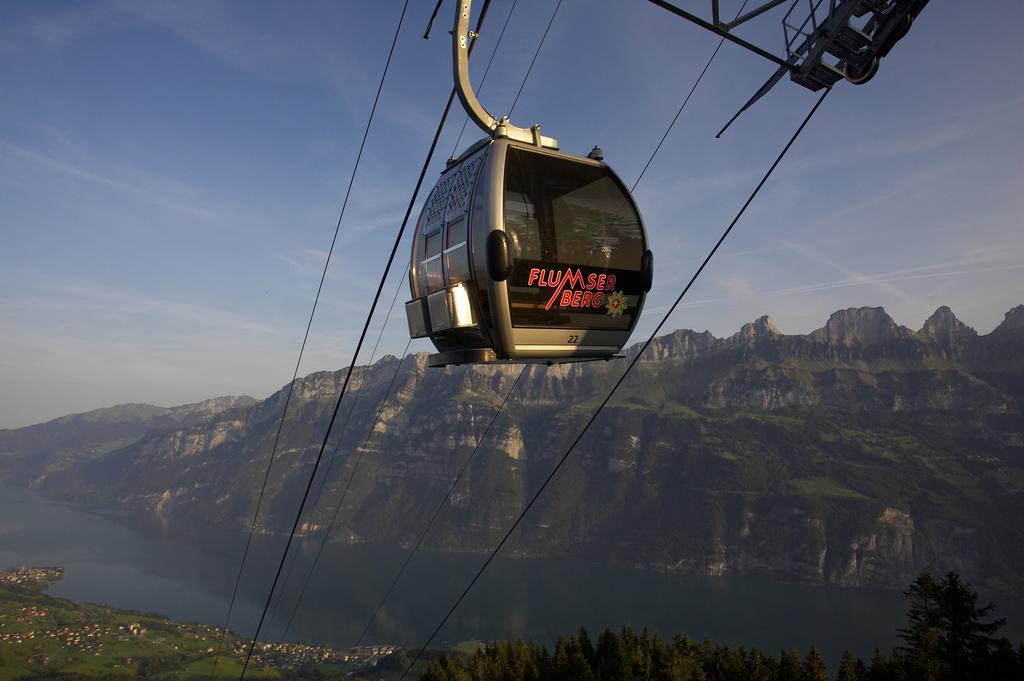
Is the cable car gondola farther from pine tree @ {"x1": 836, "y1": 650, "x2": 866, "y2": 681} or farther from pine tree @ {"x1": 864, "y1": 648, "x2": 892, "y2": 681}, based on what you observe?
pine tree @ {"x1": 864, "y1": 648, "x2": 892, "y2": 681}

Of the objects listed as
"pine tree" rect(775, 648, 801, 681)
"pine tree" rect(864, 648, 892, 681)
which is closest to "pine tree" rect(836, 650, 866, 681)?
"pine tree" rect(864, 648, 892, 681)

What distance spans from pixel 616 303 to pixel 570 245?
1079 millimetres

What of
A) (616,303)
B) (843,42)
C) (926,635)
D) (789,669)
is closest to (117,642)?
(789,669)

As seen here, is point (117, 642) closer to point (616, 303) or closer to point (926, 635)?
point (926, 635)

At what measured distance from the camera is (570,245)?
7.33 meters

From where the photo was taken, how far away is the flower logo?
25.6 ft

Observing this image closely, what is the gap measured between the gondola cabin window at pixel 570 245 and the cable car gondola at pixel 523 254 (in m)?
0.01

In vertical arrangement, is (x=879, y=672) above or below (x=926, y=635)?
below

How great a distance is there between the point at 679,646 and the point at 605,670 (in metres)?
7.42

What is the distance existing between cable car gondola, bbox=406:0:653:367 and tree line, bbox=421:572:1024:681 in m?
41.9

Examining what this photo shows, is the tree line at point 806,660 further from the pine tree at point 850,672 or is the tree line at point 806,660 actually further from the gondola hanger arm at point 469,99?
the gondola hanger arm at point 469,99

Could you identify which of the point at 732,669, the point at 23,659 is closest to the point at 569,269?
the point at 732,669

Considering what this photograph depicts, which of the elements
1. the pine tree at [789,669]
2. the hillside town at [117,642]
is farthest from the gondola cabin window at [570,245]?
the hillside town at [117,642]

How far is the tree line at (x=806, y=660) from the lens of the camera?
39062 millimetres
